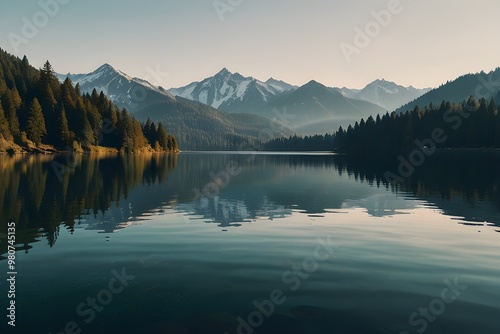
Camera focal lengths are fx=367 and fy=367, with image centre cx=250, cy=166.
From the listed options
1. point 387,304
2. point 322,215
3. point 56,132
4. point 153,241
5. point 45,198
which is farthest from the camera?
point 56,132

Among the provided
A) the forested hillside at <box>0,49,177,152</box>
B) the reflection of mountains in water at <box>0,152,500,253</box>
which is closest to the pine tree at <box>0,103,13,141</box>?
the forested hillside at <box>0,49,177,152</box>

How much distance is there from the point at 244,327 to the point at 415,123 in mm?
210101

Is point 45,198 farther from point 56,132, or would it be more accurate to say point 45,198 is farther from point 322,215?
point 56,132

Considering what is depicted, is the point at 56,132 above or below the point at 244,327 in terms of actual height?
above

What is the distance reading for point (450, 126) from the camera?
18850cm

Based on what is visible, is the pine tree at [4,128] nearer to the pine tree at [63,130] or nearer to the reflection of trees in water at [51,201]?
the pine tree at [63,130]

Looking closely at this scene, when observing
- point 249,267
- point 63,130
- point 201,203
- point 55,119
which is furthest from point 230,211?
point 55,119

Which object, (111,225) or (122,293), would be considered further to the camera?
(111,225)

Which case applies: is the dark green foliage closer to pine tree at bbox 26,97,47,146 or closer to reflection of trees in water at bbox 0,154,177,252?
pine tree at bbox 26,97,47,146

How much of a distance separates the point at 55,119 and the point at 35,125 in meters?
13.2

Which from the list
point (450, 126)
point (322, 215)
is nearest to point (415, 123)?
point (450, 126)

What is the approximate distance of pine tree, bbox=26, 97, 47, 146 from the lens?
414ft

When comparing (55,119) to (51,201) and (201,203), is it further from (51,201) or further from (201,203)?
(201,203)

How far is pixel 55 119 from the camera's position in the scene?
458 ft
